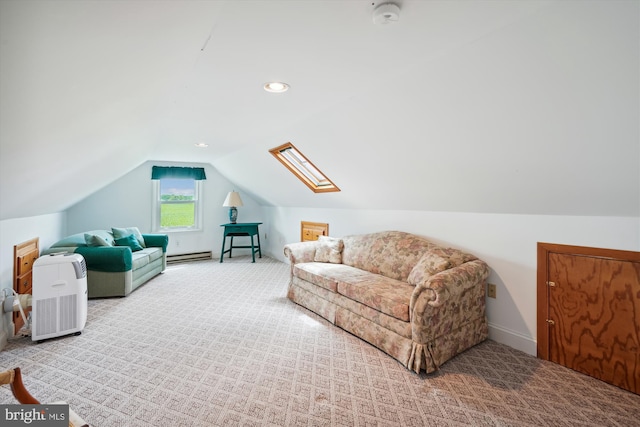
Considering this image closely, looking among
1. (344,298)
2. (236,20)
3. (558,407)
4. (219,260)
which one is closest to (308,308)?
(344,298)

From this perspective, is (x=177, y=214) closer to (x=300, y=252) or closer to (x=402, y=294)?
(x=300, y=252)

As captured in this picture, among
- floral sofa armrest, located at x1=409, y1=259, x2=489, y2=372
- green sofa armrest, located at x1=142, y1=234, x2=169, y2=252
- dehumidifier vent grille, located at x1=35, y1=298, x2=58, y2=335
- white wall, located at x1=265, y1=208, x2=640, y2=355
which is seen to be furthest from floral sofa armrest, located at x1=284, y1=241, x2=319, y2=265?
green sofa armrest, located at x1=142, y1=234, x2=169, y2=252

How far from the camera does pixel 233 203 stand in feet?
20.2

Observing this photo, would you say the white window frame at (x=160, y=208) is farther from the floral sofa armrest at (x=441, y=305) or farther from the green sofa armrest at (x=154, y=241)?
the floral sofa armrest at (x=441, y=305)

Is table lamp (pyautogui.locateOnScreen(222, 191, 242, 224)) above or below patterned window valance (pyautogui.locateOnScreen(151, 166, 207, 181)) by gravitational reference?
below

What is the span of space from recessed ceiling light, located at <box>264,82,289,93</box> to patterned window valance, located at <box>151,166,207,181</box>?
4.33m

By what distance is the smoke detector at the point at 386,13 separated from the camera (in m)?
1.29

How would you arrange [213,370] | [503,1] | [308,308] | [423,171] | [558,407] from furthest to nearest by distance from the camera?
[308,308]
[423,171]
[213,370]
[558,407]
[503,1]

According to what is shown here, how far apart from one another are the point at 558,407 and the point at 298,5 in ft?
8.67

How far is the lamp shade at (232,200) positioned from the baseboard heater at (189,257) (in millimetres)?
1179

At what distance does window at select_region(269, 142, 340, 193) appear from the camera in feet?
13.7

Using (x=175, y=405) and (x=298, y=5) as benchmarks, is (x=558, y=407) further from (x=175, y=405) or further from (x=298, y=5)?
(x=298, y=5)

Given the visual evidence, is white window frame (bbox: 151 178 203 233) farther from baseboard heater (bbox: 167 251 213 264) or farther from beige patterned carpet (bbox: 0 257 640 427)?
beige patterned carpet (bbox: 0 257 640 427)

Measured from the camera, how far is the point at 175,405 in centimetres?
180
